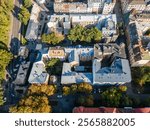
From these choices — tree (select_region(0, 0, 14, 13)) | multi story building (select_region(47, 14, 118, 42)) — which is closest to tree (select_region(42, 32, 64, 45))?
multi story building (select_region(47, 14, 118, 42))

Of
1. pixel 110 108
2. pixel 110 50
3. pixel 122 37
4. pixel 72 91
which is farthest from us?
pixel 122 37

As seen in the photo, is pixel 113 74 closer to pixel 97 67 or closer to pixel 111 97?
pixel 97 67

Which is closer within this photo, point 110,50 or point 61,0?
point 110,50

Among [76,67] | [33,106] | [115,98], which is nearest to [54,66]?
[76,67]

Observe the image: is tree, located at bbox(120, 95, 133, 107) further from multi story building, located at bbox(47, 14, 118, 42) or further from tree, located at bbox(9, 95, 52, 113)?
multi story building, located at bbox(47, 14, 118, 42)

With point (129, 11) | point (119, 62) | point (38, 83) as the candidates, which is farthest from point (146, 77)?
point (38, 83)

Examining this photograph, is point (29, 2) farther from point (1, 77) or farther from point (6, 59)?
point (1, 77)

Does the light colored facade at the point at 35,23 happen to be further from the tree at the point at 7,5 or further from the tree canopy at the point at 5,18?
the tree at the point at 7,5
